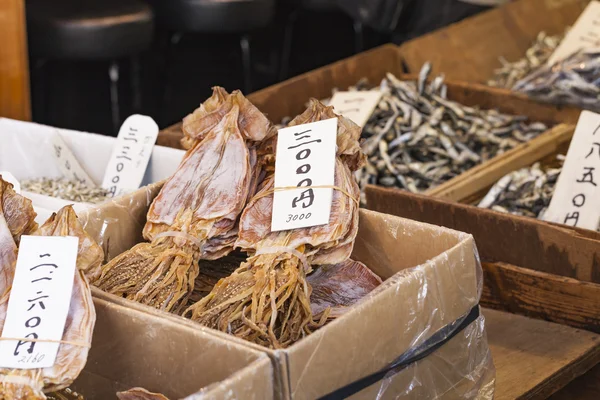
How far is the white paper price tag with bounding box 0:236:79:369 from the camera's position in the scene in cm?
104

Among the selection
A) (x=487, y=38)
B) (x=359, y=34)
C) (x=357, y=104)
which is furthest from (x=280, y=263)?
(x=359, y=34)

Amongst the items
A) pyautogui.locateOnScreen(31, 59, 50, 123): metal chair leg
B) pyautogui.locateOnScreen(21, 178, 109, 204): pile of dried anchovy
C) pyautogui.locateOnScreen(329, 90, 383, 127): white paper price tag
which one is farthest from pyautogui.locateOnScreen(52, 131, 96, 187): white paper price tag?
pyautogui.locateOnScreen(31, 59, 50, 123): metal chair leg

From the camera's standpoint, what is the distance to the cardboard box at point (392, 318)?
3.59ft

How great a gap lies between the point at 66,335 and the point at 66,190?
91 centimetres

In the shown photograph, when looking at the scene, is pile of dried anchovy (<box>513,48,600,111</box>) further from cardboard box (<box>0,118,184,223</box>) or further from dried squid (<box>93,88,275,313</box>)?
dried squid (<box>93,88,275,313</box>)

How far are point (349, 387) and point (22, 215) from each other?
488 millimetres

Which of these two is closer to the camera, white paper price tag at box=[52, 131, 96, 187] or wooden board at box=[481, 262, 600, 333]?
wooden board at box=[481, 262, 600, 333]

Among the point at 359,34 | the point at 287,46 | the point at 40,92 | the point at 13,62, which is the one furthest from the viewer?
the point at 287,46

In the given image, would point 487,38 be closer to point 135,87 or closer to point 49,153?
point 135,87

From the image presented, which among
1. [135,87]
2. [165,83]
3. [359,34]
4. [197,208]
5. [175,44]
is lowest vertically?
[165,83]

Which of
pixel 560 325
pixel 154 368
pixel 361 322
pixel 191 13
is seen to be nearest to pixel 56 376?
pixel 154 368

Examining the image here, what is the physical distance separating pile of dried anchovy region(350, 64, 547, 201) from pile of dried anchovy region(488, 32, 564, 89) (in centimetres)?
30

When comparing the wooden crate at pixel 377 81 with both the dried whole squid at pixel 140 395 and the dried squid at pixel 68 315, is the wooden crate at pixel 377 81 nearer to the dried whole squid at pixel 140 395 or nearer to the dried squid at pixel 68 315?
the dried squid at pixel 68 315

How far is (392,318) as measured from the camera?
1193mm
